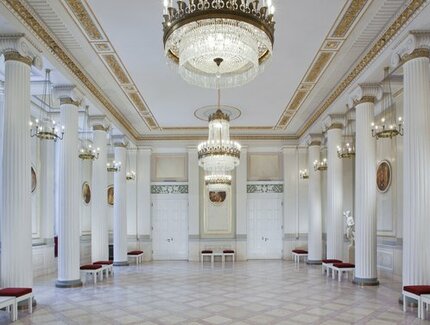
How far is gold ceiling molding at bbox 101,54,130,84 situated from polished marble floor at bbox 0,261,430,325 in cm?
516

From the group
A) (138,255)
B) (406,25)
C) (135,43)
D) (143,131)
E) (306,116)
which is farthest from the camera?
(143,131)

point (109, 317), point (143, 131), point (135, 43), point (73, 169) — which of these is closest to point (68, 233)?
point (73, 169)

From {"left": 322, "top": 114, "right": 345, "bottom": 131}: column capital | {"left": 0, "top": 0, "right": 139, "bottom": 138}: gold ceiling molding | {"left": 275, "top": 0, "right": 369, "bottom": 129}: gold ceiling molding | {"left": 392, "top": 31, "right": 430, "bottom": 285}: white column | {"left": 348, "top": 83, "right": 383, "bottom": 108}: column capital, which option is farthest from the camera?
{"left": 322, "top": 114, "right": 345, "bottom": 131}: column capital

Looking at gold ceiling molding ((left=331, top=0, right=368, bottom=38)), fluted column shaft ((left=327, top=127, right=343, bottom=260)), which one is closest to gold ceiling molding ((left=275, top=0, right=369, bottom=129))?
gold ceiling molding ((left=331, top=0, right=368, bottom=38))

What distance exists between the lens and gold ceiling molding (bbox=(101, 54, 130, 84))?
9.11 metres

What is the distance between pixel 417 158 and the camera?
7219 mm

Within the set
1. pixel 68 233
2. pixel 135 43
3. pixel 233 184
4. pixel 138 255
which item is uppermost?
pixel 135 43

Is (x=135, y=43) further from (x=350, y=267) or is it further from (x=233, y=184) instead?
(x=233, y=184)

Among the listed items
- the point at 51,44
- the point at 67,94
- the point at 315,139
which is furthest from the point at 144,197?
the point at 51,44

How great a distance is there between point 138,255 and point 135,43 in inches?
389

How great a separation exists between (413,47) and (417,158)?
6.16 ft

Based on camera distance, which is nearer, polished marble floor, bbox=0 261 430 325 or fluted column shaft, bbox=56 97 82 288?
polished marble floor, bbox=0 261 430 325

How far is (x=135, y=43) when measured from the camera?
27.6 feet

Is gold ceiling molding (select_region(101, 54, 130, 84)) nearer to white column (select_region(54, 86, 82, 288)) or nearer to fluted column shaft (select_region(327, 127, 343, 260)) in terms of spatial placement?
white column (select_region(54, 86, 82, 288))
